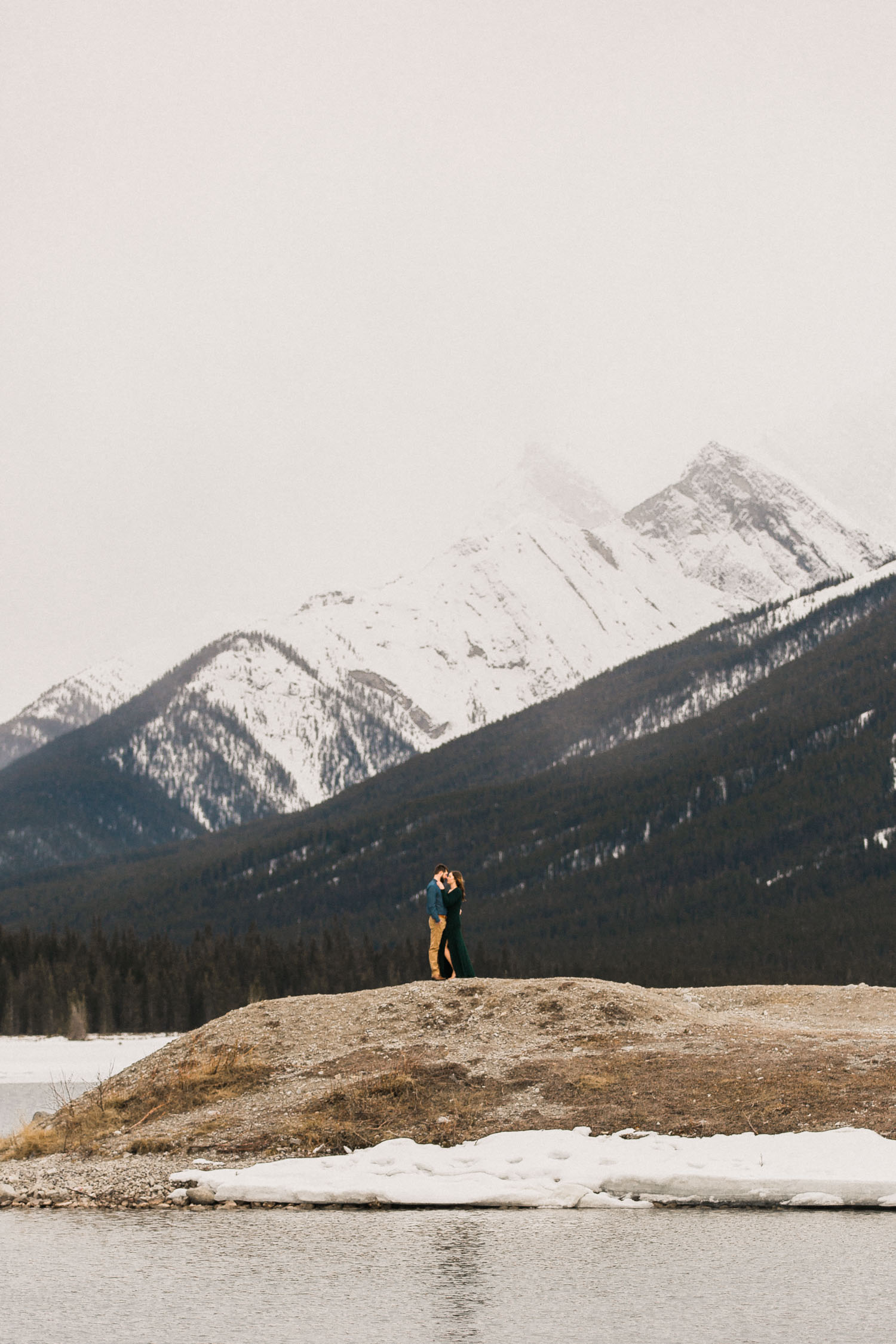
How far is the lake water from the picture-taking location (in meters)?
13.2

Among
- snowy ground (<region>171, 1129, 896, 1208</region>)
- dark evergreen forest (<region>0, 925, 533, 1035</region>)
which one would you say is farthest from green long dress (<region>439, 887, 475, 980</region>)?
dark evergreen forest (<region>0, 925, 533, 1035</region>)

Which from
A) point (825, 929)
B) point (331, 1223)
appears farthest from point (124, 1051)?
point (825, 929)

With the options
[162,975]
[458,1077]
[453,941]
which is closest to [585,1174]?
[458,1077]

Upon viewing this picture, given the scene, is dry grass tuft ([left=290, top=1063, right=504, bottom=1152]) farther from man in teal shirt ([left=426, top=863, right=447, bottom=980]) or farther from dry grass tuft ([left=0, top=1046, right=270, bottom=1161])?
man in teal shirt ([left=426, top=863, right=447, bottom=980])

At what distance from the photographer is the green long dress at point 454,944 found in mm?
34250

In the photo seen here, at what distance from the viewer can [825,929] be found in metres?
189

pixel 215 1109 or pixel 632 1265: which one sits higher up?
pixel 215 1109

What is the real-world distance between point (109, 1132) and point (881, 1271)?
15771mm

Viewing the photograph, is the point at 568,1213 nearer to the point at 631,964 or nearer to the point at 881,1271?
the point at 881,1271

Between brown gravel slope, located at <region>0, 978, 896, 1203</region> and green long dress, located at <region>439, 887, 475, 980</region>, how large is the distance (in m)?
2.14

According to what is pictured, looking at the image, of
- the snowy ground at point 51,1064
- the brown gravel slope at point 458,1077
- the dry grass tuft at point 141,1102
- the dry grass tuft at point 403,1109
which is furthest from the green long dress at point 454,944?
the snowy ground at point 51,1064

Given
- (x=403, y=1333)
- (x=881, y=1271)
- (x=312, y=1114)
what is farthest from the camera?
(x=312, y=1114)

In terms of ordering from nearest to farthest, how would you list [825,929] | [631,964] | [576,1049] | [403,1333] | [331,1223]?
[403,1333] → [331,1223] → [576,1049] → [631,964] → [825,929]

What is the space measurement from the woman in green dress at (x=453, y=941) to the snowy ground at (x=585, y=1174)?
11.7 m
